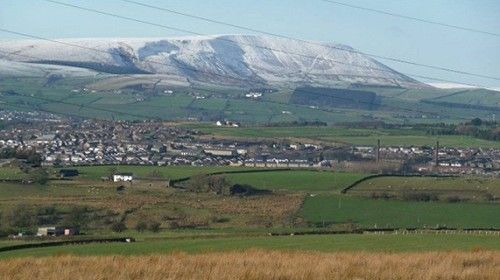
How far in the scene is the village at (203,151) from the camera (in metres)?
67.2

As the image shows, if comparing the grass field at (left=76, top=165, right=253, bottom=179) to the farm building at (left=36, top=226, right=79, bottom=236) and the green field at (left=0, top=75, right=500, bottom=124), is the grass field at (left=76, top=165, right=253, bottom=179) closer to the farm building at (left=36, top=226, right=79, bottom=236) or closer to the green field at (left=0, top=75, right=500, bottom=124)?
the farm building at (left=36, top=226, right=79, bottom=236)

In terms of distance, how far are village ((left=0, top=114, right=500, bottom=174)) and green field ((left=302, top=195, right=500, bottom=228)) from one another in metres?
18.7

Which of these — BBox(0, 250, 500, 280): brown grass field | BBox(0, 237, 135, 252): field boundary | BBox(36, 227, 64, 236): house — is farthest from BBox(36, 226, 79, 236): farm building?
BBox(0, 250, 500, 280): brown grass field

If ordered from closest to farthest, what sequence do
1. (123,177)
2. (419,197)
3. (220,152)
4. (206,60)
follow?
1. (419,197)
2. (123,177)
3. (220,152)
4. (206,60)

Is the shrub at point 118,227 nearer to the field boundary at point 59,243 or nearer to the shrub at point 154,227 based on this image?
the shrub at point 154,227

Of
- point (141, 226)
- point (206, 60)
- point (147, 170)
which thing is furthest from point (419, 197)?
point (206, 60)

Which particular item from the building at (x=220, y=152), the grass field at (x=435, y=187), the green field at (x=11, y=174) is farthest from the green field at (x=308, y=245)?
the building at (x=220, y=152)

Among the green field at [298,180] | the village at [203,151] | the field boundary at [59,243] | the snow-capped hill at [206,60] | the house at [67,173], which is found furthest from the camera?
the snow-capped hill at [206,60]

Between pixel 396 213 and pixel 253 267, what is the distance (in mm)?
27707

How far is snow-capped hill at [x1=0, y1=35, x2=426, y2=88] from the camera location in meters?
166

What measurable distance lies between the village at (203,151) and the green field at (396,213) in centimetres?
1867

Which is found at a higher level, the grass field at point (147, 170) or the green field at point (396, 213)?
the grass field at point (147, 170)

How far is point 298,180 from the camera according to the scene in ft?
175

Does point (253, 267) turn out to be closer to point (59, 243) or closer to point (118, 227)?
point (59, 243)
